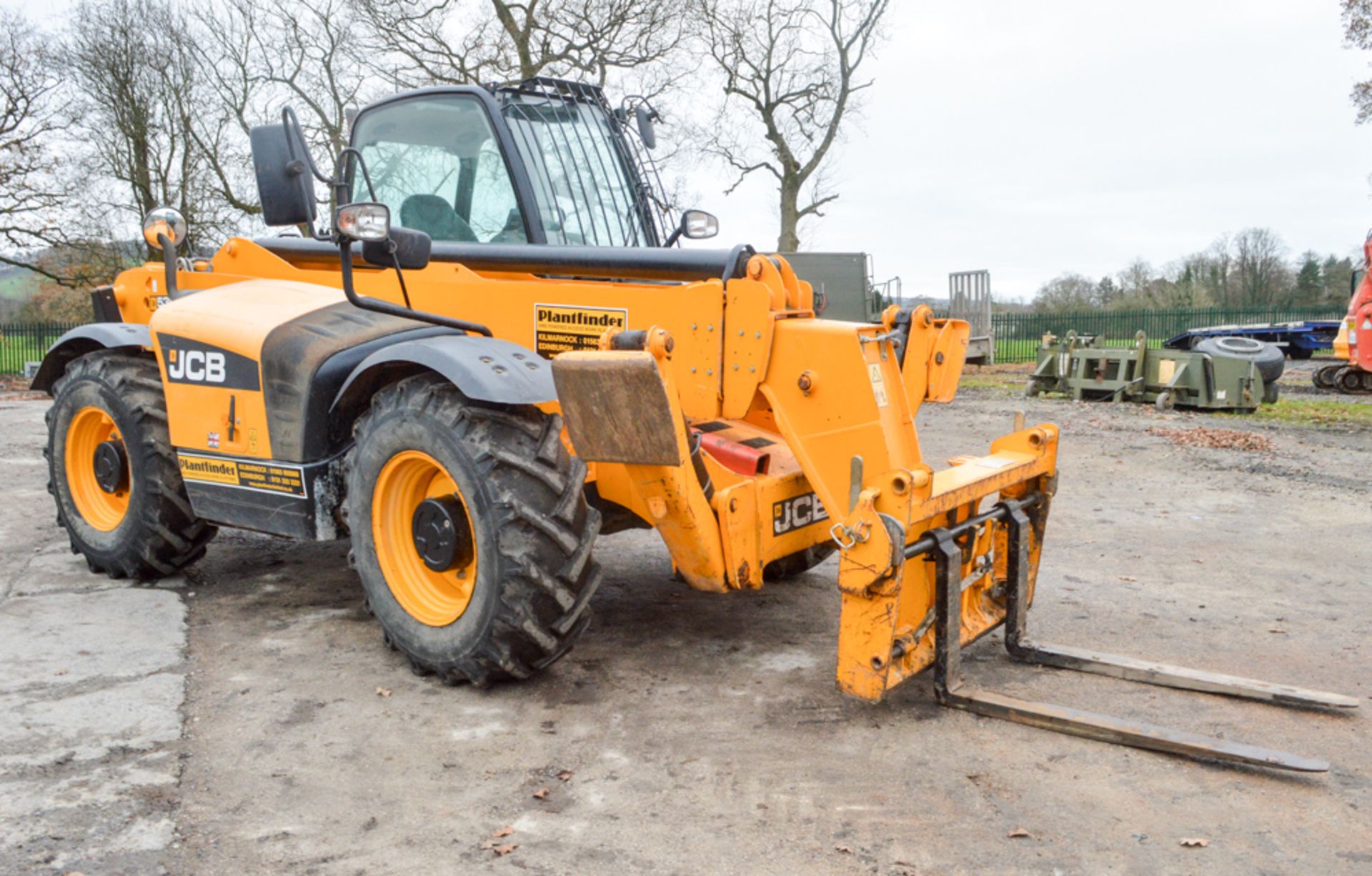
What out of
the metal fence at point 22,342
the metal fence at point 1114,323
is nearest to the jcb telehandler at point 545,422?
the metal fence at point 22,342

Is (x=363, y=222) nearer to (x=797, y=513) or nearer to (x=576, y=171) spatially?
(x=576, y=171)

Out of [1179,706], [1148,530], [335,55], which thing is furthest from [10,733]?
[335,55]

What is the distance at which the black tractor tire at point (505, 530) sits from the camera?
3889mm

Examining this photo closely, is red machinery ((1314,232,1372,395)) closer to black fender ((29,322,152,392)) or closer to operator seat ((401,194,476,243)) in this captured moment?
operator seat ((401,194,476,243))

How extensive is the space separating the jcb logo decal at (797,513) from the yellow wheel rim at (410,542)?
1.21 meters

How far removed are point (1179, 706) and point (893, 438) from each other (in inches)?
57.0

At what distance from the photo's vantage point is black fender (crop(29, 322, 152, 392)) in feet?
18.9

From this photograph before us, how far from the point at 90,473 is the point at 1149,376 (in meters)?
14.5

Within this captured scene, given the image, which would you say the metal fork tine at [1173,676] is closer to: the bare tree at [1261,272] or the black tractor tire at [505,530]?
the black tractor tire at [505,530]

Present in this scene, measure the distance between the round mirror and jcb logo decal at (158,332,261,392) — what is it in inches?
35.8

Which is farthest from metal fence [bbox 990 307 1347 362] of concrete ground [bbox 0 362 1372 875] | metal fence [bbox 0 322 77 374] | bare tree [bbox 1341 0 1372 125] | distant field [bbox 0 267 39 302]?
concrete ground [bbox 0 362 1372 875]

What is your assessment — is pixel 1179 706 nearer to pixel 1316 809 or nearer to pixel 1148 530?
pixel 1316 809

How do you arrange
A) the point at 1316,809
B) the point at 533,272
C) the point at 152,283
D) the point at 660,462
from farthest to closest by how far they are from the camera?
the point at 152,283, the point at 533,272, the point at 660,462, the point at 1316,809

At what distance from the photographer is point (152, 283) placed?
6.49 meters
